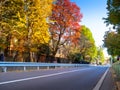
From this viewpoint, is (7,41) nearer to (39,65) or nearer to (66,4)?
(39,65)

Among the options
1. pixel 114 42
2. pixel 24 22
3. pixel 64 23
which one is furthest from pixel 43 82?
pixel 64 23

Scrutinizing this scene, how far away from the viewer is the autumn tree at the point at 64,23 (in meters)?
59.1

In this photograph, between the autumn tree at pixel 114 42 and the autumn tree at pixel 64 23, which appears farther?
the autumn tree at pixel 64 23

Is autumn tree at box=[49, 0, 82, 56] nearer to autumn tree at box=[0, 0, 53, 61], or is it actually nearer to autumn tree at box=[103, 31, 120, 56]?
autumn tree at box=[103, 31, 120, 56]

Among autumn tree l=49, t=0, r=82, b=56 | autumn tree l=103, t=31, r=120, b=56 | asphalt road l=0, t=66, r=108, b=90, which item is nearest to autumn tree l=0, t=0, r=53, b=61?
autumn tree l=103, t=31, r=120, b=56

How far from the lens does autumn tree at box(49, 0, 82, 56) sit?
5913cm

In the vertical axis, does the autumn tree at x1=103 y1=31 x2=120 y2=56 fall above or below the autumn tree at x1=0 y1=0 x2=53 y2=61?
below

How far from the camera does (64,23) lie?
5934 cm

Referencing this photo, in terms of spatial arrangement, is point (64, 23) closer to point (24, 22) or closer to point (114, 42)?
point (24, 22)

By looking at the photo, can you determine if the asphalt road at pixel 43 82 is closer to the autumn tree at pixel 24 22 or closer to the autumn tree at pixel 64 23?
the autumn tree at pixel 24 22

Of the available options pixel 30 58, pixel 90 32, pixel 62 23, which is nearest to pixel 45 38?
pixel 30 58

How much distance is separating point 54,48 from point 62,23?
18.1 feet

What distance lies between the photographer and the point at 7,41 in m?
43.8

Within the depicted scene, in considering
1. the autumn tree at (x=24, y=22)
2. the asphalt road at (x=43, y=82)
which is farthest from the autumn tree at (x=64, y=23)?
the asphalt road at (x=43, y=82)
